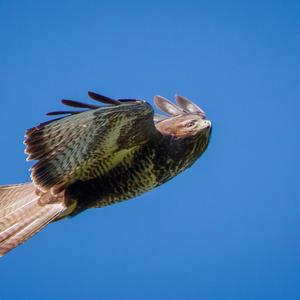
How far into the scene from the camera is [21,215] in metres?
4.55

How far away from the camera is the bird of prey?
13.1 feet

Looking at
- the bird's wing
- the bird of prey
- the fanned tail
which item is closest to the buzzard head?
the bird of prey

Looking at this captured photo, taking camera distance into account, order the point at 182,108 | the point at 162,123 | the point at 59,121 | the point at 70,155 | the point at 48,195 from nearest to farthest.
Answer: the point at 59,121, the point at 70,155, the point at 48,195, the point at 162,123, the point at 182,108

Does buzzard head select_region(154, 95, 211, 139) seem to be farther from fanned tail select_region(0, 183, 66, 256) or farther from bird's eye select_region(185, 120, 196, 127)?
fanned tail select_region(0, 183, 66, 256)

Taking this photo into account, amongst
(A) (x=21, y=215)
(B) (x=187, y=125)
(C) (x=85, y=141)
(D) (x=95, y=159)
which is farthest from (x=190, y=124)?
(A) (x=21, y=215)

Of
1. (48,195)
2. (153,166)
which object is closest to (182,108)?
(153,166)

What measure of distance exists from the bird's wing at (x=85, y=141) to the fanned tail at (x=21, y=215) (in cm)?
17

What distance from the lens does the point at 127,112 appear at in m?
3.97

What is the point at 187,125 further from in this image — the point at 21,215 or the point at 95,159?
the point at 21,215

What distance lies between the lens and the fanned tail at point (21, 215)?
14.1 ft

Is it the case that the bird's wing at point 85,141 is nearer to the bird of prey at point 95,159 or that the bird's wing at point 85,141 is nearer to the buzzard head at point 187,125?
the bird of prey at point 95,159

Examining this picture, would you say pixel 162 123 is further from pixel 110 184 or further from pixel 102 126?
pixel 102 126

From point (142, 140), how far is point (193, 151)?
1.53 ft

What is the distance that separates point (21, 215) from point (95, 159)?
0.66 meters
